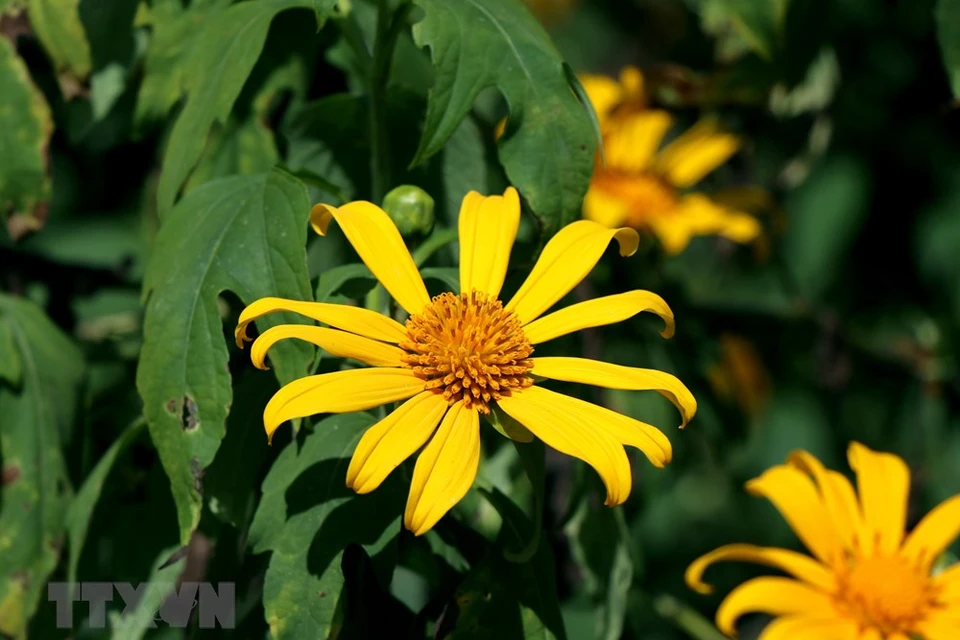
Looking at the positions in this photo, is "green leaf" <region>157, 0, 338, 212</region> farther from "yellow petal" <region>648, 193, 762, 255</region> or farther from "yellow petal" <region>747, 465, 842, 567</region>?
"yellow petal" <region>648, 193, 762, 255</region>

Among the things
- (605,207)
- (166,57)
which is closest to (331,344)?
(166,57)

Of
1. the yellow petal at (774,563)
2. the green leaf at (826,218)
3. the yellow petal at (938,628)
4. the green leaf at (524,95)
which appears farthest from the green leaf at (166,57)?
the green leaf at (826,218)

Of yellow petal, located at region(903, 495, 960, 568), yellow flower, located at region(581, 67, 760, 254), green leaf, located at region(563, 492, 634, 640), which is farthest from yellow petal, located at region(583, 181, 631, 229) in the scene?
yellow petal, located at region(903, 495, 960, 568)

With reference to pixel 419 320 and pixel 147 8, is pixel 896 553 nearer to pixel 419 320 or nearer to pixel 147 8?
pixel 419 320

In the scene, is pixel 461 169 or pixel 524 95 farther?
pixel 461 169

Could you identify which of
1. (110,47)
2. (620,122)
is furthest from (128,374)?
(620,122)

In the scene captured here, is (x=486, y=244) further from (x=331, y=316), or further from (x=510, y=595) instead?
(x=510, y=595)
